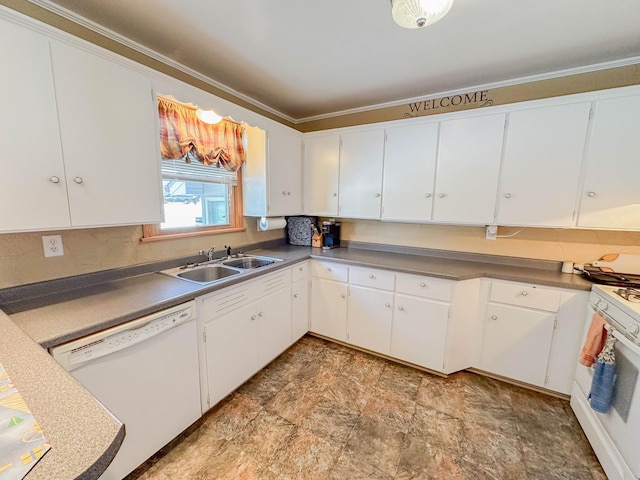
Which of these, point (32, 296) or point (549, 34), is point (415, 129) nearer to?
point (549, 34)

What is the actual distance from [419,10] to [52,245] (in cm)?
221

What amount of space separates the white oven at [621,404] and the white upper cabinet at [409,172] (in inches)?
49.4

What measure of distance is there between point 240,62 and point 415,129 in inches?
59.8

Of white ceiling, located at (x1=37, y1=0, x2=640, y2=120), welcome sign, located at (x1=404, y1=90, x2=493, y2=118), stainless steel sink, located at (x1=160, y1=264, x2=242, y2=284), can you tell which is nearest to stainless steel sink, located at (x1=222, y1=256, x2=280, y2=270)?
stainless steel sink, located at (x1=160, y1=264, x2=242, y2=284)

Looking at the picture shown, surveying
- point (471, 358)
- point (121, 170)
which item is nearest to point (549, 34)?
point (471, 358)

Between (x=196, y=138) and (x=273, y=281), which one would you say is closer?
(x=196, y=138)

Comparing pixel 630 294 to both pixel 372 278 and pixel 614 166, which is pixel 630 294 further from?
pixel 372 278

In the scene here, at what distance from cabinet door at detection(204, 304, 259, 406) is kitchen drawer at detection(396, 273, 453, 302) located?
1236 millimetres

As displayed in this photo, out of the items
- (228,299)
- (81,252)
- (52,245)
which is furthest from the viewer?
(228,299)

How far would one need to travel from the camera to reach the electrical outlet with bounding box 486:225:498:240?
2.28 metres

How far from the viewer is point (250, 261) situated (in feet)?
8.19

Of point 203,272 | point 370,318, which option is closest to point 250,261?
point 203,272

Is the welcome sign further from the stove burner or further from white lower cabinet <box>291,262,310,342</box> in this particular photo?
white lower cabinet <box>291,262,310,342</box>

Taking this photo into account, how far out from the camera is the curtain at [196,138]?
1.90 metres
